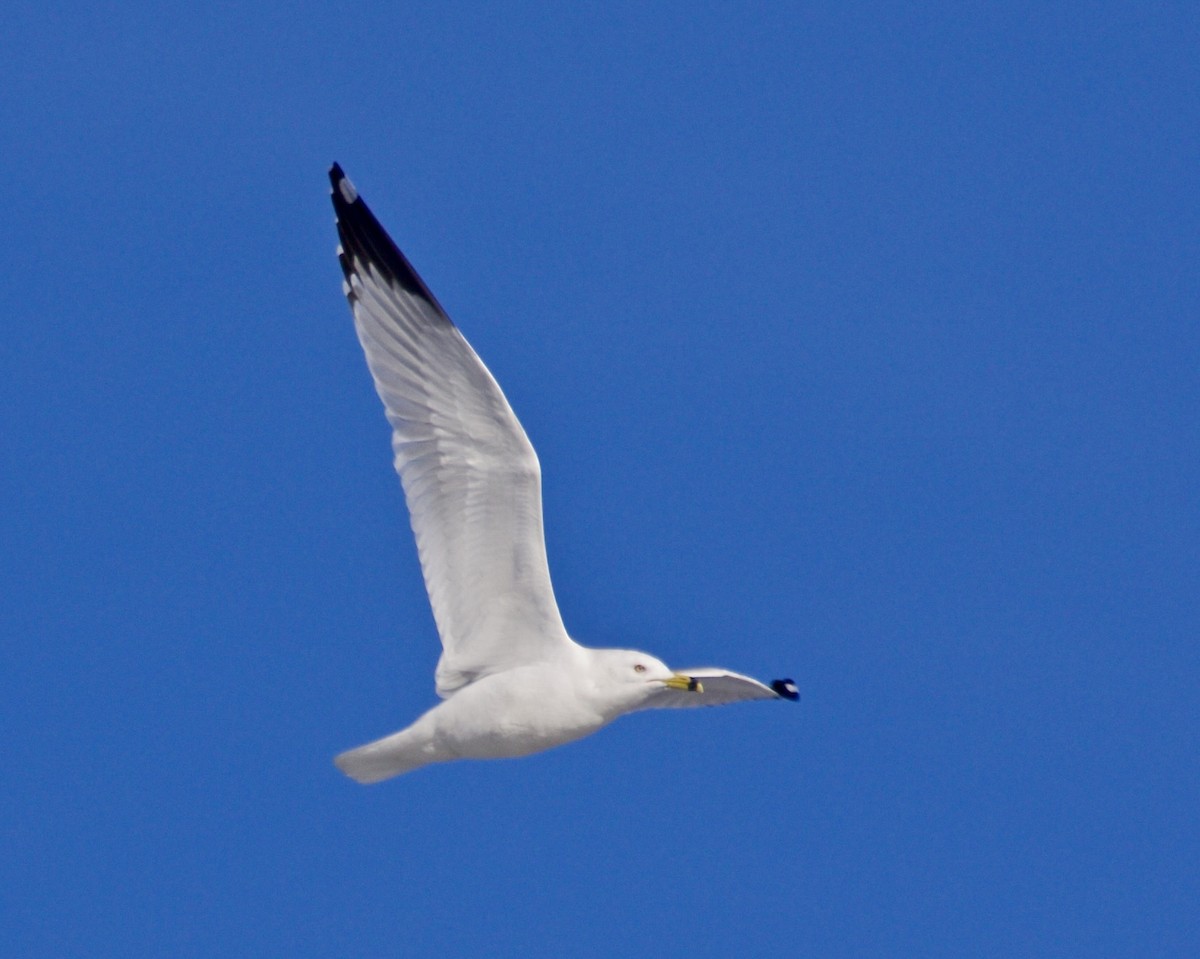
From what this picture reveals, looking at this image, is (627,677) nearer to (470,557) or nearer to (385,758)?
(470,557)

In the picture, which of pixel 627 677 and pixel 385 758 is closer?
pixel 627 677

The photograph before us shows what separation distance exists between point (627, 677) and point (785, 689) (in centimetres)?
208

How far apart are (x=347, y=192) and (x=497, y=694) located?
316cm

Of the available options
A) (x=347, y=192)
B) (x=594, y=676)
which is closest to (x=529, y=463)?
(x=594, y=676)

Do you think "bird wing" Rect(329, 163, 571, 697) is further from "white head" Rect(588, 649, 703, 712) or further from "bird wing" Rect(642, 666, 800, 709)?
"bird wing" Rect(642, 666, 800, 709)

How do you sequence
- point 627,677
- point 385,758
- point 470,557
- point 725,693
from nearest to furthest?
point 627,677 → point 470,557 → point 385,758 → point 725,693

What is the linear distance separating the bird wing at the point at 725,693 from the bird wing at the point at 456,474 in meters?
1.32

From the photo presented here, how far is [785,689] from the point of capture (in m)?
12.5

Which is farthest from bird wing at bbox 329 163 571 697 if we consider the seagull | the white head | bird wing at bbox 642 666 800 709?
bird wing at bbox 642 666 800 709

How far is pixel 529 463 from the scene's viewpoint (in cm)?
1059

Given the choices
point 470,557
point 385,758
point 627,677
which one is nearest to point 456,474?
point 470,557

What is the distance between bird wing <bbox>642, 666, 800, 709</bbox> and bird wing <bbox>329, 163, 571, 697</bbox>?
4.33 feet

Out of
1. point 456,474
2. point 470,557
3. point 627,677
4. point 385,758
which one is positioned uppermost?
point 456,474

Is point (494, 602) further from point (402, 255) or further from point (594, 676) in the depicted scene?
point (402, 255)
